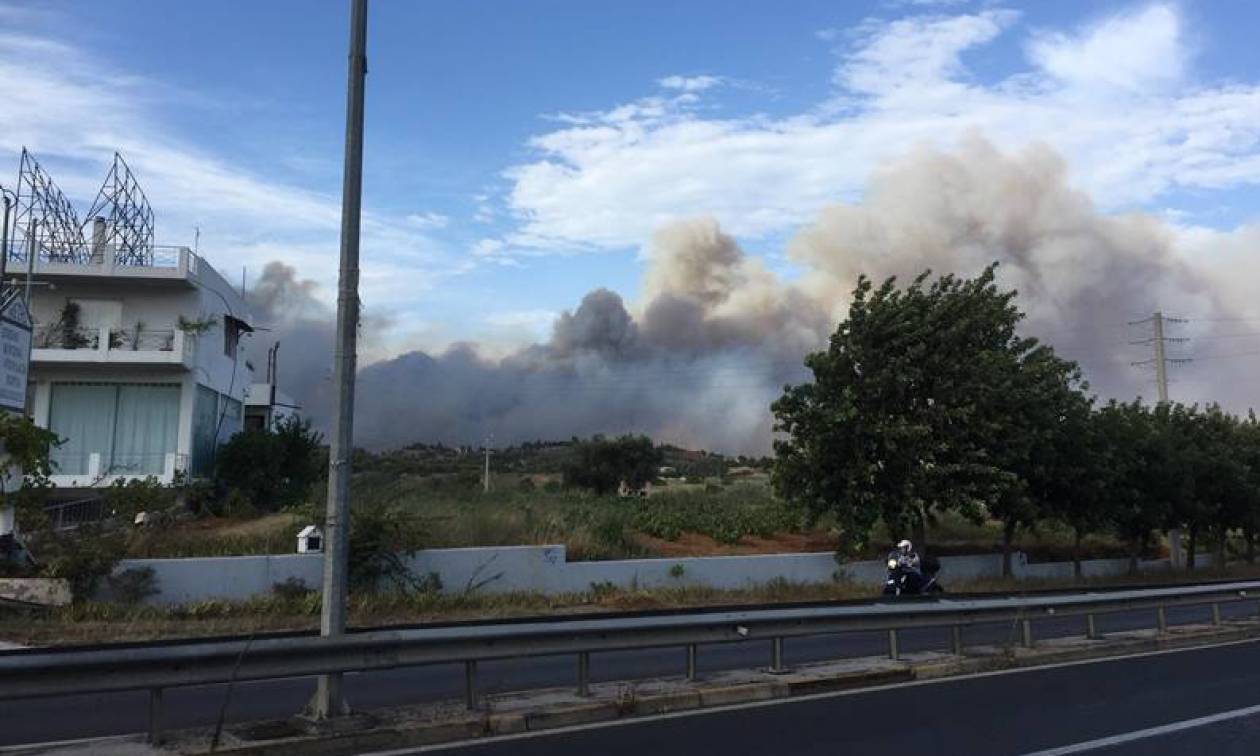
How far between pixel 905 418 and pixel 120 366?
90.3 ft

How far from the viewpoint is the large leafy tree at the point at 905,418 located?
89.3 feet

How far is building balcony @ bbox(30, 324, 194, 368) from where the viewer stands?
35656 millimetres

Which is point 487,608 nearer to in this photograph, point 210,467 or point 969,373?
point 969,373

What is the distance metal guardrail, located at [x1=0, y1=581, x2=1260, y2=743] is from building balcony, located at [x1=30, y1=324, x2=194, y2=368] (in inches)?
1155

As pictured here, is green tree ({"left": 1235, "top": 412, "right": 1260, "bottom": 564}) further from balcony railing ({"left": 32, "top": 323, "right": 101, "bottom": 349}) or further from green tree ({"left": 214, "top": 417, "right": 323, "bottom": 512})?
balcony railing ({"left": 32, "top": 323, "right": 101, "bottom": 349})

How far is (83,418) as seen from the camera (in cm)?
3722

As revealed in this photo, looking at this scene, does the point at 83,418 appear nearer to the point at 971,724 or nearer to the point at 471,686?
the point at 471,686

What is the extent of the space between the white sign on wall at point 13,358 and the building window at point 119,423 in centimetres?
1652

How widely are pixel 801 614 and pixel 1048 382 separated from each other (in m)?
21.8

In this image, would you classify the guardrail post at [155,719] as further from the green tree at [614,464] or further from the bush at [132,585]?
the green tree at [614,464]

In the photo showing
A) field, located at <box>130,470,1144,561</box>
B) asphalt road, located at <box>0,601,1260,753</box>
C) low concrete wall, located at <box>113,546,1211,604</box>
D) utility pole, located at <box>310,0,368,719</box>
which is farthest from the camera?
field, located at <box>130,470,1144,561</box>

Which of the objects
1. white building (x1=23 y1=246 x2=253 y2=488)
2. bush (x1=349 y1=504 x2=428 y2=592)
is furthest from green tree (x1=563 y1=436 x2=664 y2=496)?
bush (x1=349 y1=504 x2=428 y2=592)

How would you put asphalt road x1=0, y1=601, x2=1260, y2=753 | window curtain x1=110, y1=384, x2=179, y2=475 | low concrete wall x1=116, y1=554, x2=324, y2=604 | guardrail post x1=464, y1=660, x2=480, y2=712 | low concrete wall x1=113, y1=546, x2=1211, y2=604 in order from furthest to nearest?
window curtain x1=110, y1=384, x2=179, y2=475
low concrete wall x1=113, y1=546, x2=1211, y2=604
low concrete wall x1=116, y1=554, x2=324, y2=604
asphalt road x1=0, y1=601, x2=1260, y2=753
guardrail post x1=464, y1=660, x2=480, y2=712

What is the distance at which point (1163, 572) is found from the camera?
4128 cm
